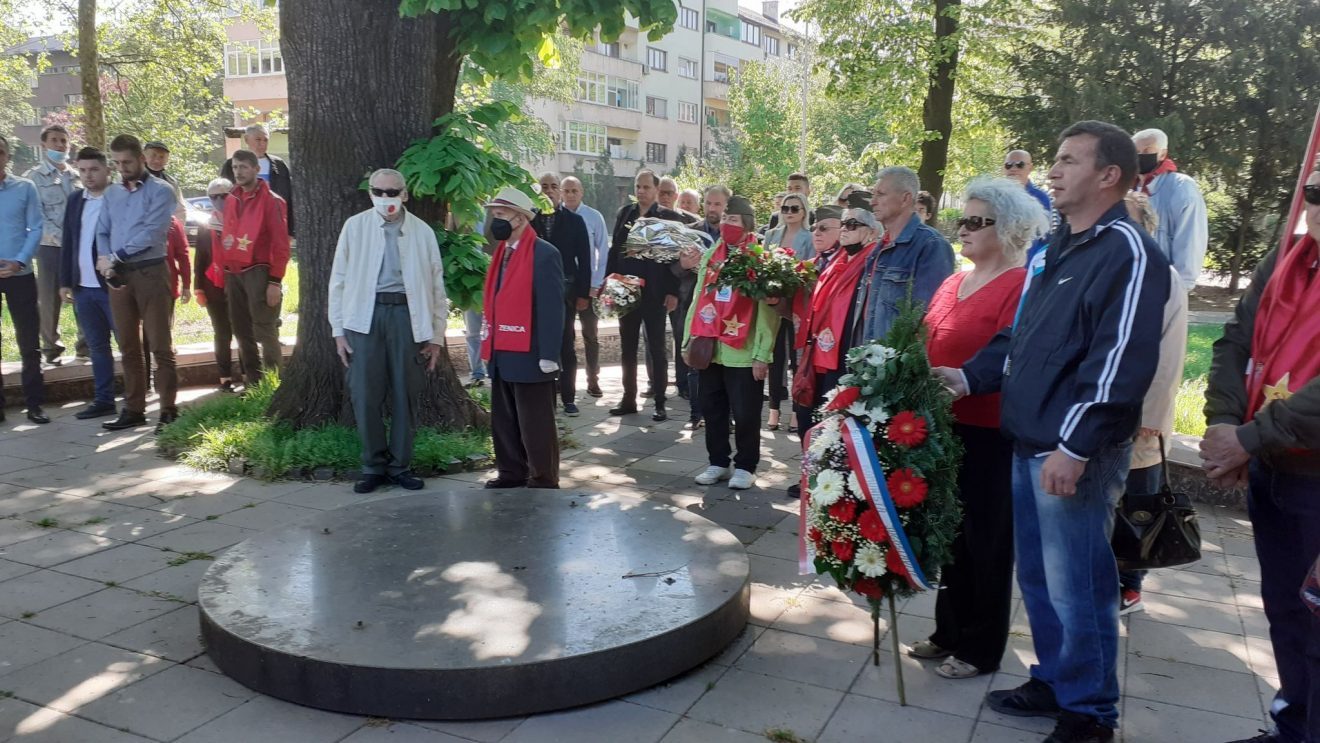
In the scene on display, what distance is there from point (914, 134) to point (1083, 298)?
14.0 m

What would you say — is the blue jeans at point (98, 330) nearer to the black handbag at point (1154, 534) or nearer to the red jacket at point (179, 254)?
the red jacket at point (179, 254)

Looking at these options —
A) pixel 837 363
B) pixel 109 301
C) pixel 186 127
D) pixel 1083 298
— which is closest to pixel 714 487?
pixel 837 363

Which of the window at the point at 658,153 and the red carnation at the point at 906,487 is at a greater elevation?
the window at the point at 658,153

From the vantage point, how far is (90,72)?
13281mm

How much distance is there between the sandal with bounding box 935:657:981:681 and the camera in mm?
4113

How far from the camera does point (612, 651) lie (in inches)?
150

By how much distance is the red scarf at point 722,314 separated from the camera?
23.0 feet

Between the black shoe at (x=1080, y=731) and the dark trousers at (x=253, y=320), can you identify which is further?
the dark trousers at (x=253, y=320)

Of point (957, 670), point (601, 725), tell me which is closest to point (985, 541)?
point (957, 670)

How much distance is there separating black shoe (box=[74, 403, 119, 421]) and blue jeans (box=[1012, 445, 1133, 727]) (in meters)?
8.17

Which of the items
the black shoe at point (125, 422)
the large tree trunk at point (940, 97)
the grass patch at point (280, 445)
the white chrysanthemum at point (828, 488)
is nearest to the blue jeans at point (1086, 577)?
the white chrysanthemum at point (828, 488)

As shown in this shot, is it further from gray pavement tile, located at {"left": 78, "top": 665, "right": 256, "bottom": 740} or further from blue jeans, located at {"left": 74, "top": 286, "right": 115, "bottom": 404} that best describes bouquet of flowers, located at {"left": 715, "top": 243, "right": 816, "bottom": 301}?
blue jeans, located at {"left": 74, "top": 286, "right": 115, "bottom": 404}

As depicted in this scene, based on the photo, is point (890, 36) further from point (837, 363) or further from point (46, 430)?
point (46, 430)

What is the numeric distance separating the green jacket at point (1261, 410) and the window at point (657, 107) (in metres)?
60.4
